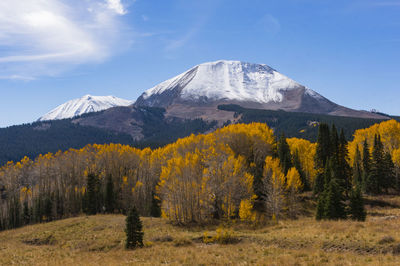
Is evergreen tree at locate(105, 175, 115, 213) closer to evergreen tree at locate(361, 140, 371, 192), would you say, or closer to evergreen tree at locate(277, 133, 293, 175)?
evergreen tree at locate(277, 133, 293, 175)

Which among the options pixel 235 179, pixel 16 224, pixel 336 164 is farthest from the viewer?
pixel 16 224

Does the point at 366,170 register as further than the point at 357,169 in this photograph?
No

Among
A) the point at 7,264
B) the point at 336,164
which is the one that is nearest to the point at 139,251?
the point at 7,264

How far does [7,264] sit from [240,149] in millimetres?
46300

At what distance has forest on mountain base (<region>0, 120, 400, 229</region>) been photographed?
49.6 m

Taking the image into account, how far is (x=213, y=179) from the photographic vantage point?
51.5m

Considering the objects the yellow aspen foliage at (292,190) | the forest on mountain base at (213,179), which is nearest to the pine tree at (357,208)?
the forest on mountain base at (213,179)

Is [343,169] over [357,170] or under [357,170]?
over

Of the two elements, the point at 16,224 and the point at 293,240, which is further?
the point at 16,224

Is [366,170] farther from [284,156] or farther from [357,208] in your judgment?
[357,208]

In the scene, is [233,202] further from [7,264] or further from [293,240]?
[7,264]

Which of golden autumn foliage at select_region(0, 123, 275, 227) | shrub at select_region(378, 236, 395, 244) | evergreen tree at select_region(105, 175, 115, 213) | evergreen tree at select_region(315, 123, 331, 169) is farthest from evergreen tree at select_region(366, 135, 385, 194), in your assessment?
evergreen tree at select_region(105, 175, 115, 213)

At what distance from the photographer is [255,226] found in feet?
142

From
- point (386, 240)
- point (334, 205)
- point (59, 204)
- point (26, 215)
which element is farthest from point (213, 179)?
point (26, 215)
